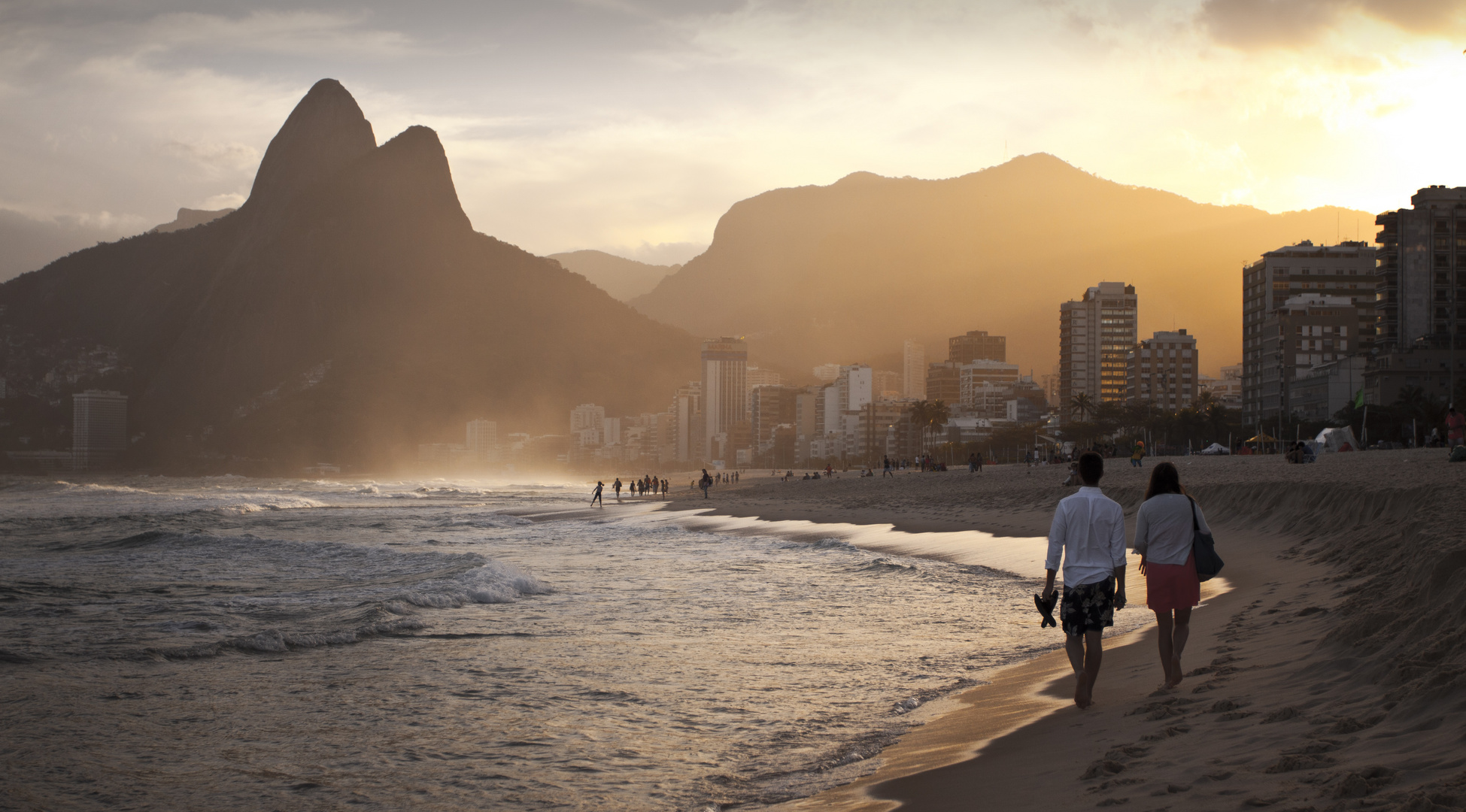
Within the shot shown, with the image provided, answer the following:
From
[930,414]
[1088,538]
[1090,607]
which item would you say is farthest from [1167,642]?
[930,414]

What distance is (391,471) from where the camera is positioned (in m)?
174

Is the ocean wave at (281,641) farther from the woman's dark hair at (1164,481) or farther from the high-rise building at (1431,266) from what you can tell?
the high-rise building at (1431,266)

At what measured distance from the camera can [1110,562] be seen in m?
5.93

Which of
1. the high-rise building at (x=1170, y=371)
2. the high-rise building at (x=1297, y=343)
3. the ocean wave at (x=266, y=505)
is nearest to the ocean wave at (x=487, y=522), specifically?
the ocean wave at (x=266, y=505)

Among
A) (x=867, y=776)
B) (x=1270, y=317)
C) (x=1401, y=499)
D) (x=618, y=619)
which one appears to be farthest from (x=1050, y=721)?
(x=1270, y=317)

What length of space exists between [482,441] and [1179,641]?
639 feet

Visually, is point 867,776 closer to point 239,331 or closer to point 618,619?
point 618,619

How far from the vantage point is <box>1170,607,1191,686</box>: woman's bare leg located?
6184 mm

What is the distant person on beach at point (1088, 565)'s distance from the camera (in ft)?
19.5

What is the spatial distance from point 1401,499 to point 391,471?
178 metres

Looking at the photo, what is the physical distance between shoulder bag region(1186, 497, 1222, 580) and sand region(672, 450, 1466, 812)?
703 mm

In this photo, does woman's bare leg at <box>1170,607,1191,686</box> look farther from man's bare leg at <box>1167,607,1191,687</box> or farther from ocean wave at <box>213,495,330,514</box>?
ocean wave at <box>213,495,330,514</box>

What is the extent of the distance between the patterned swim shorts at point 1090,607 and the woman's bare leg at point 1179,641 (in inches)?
22.6

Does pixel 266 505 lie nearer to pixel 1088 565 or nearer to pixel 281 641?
pixel 281 641
